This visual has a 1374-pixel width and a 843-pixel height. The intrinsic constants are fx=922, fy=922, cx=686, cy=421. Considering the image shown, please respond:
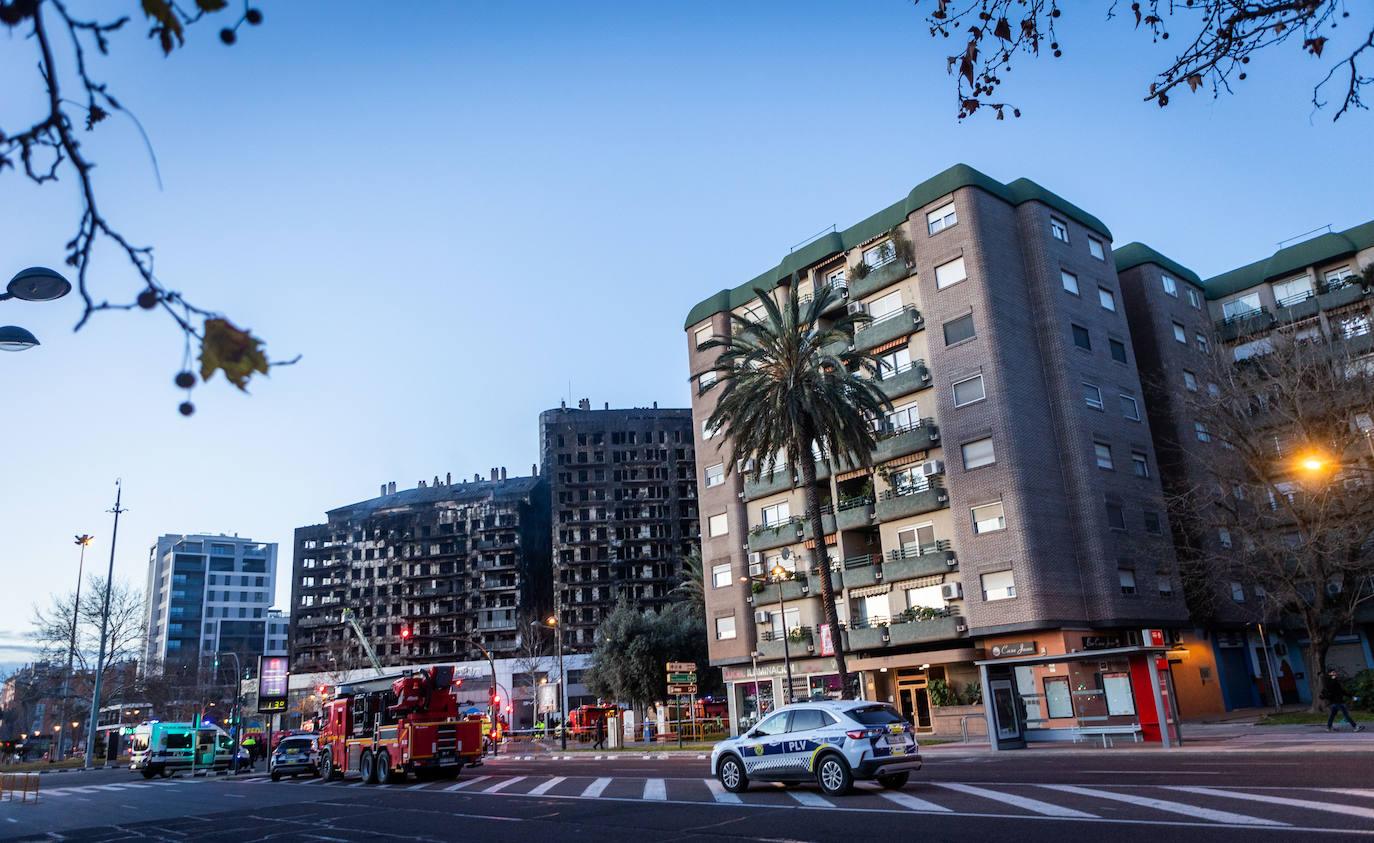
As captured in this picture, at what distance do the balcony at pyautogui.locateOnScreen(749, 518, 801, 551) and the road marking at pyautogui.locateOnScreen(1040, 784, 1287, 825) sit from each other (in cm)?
3203

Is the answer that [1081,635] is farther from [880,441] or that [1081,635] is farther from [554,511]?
[554,511]

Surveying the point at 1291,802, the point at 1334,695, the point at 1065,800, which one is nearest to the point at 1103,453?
the point at 1334,695

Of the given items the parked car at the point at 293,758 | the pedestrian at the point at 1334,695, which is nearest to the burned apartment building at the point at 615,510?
the parked car at the point at 293,758

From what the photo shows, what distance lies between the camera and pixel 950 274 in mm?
42594

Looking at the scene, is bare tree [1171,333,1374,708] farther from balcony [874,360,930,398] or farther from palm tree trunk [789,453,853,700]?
palm tree trunk [789,453,853,700]

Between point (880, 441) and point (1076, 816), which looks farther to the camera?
point (880, 441)

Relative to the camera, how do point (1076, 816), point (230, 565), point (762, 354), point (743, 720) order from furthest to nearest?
point (230, 565)
point (743, 720)
point (762, 354)
point (1076, 816)

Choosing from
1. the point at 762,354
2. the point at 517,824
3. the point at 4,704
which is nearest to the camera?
the point at 517,824

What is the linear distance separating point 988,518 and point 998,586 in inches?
115

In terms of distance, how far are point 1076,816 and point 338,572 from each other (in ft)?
449

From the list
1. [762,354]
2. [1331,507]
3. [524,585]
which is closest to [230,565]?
[524,585]

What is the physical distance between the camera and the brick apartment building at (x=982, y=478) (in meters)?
38.9

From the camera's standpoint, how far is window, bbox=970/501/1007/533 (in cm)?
3906

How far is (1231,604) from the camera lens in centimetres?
4572
